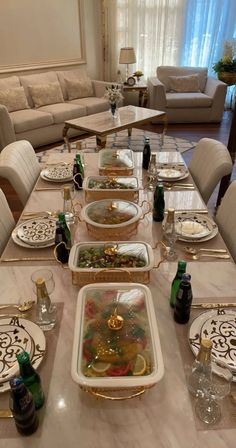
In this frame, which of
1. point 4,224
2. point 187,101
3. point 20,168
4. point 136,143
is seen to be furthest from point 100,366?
point 187,101

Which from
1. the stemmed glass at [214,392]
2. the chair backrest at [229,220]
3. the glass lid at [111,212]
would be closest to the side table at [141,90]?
the chair backrest at [229,220]

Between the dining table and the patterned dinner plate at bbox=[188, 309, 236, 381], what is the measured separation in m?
0.03

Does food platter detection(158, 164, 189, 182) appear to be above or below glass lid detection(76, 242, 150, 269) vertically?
below

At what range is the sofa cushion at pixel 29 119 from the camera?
4059 millimetres

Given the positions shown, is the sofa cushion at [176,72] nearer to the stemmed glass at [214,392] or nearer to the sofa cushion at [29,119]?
the sofa cushion at [29,119]

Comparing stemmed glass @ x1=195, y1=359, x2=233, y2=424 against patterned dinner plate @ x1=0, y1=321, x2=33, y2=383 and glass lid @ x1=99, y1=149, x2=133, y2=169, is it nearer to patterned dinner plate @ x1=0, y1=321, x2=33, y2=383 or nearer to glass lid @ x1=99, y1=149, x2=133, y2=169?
patterned dinner plate @ x1=0, y1=321, x2=33, y2=383

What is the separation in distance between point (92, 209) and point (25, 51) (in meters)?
4.34

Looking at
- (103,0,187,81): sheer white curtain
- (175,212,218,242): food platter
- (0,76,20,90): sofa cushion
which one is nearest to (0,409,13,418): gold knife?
(175,212,218,242): food platter

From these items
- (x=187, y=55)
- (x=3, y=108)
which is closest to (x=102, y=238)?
(x=3, y=108)

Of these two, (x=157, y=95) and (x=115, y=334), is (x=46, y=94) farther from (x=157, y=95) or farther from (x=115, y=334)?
(x=115, y=334)

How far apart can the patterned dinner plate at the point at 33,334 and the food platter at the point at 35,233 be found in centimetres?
39

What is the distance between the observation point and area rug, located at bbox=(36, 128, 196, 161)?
4.37m

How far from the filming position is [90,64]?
576cm

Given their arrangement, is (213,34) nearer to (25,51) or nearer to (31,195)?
(25,51)
